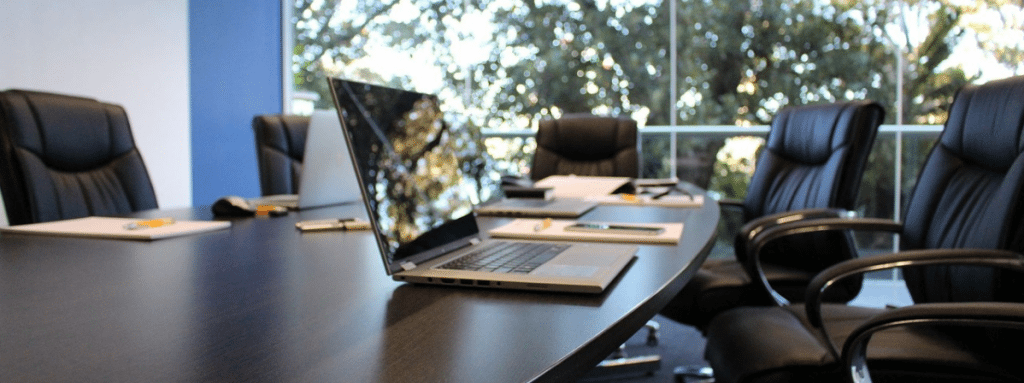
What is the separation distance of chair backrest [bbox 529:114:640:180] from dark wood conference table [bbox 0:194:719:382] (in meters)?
2.50

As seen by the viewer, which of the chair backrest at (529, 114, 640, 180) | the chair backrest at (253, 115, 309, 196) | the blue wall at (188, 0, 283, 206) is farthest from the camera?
the blue wall at (188, 0, 283, 206)

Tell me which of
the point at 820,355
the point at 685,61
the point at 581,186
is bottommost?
the point at 820,355

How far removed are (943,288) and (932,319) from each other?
58 centimetres

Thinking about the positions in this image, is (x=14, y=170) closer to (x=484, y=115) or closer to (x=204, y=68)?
(x=204, y=68)

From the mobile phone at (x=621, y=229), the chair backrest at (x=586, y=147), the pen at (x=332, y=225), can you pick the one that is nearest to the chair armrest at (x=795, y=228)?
the mobile phone at (x=621, y=229)

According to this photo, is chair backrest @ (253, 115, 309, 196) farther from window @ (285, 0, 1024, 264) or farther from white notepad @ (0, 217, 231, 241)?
white notepad @ (0, 217, 231, 241)

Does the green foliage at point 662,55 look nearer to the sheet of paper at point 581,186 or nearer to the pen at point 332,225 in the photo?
the sheet of paper at point 581,186

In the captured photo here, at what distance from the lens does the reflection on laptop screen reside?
0.97 meters

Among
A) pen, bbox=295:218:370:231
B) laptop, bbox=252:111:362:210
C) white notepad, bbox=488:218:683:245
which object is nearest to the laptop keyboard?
white notepad, bbox=488:218:683:245

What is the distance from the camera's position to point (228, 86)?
5.00 m

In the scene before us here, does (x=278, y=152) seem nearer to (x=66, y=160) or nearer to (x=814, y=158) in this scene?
(x=66, y=160)

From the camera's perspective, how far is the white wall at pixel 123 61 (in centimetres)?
343

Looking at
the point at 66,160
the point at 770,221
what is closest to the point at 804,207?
the point at 770,221

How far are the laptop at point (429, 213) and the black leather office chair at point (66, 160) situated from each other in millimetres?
1339
